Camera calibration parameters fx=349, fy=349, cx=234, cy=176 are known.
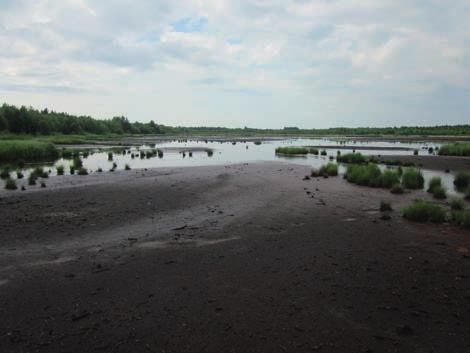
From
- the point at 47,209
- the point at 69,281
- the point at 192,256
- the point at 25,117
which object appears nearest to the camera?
the point at 69,281

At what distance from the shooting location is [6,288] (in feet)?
24.5

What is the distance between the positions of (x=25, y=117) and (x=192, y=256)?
90.3 m

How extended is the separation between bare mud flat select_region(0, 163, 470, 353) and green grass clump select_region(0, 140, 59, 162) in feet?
104

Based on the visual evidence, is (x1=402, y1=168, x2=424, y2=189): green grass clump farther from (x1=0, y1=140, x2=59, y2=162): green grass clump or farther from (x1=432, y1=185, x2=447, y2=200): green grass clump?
(x1=0, y1=140, x2=59, y2=162): green grass clump

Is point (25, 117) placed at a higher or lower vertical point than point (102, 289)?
higher

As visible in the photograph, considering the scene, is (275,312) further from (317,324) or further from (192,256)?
(192,256)

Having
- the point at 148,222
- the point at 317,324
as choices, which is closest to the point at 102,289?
the point at 317,324

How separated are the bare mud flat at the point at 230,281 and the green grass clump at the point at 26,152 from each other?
31582 millimetres

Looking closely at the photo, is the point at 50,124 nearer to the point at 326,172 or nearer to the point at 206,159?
the point at 206,159

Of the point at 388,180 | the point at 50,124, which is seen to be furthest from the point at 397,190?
the point at 50,124

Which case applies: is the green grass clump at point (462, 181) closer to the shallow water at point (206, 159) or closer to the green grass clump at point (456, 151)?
the shallow water at point (206, 159)

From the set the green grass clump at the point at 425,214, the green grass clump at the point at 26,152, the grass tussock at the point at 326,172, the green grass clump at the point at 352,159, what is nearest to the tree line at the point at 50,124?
the green grass clump at the point at 26,152

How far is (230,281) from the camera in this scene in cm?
785

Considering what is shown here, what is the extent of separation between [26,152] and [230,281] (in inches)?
1775
